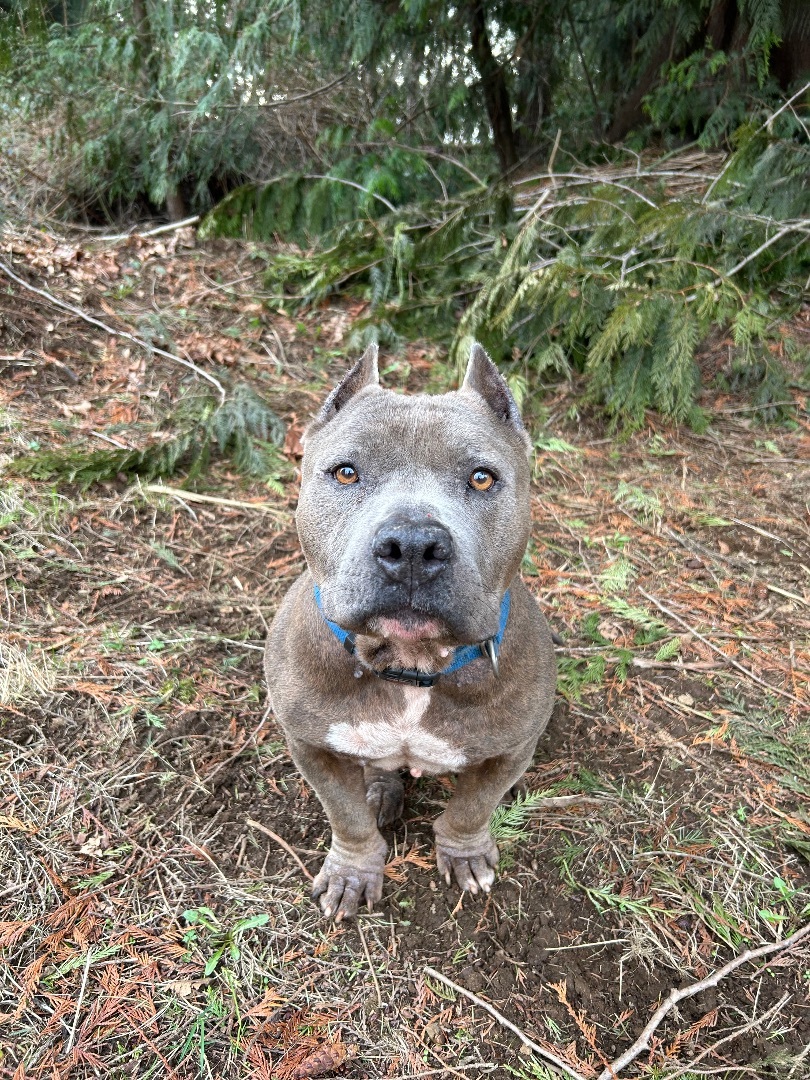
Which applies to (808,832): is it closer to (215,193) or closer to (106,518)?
(106,518)

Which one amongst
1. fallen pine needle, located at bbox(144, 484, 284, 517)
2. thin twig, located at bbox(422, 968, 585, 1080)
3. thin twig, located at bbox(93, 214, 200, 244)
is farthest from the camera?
thin twig, located at bbox(93, 214, 200, 244)

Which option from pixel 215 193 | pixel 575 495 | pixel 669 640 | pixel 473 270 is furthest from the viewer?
pixel 215 193

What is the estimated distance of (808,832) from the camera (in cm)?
285

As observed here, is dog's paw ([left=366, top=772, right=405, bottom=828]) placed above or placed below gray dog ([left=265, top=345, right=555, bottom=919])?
below

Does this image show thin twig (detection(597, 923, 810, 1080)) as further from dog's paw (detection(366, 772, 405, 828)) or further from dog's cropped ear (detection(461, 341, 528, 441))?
dog's cropped ear (detection(461, 341, 528, 441))

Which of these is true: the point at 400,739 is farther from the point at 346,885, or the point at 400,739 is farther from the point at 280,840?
the point at 280,840

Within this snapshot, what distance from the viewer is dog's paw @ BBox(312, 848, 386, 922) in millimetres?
2576

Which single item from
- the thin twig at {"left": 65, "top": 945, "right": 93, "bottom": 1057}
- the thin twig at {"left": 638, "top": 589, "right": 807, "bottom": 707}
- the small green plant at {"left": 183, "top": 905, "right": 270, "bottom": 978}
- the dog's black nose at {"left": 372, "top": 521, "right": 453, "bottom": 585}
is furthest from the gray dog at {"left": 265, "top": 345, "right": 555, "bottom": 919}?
the thin twig at {"left": 638, "top": 589, "right": 807, "bottom": 707}

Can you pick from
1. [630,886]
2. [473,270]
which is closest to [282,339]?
[473,270]

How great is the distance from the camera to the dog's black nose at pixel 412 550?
1703 millimetres

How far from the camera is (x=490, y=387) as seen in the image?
2.42m

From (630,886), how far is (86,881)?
199 centimetres

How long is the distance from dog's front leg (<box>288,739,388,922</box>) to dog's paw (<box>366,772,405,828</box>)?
0.20 m

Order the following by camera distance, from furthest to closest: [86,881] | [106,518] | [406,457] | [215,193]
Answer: [215,193] → [106,518] → [86,881] → [406,457]
